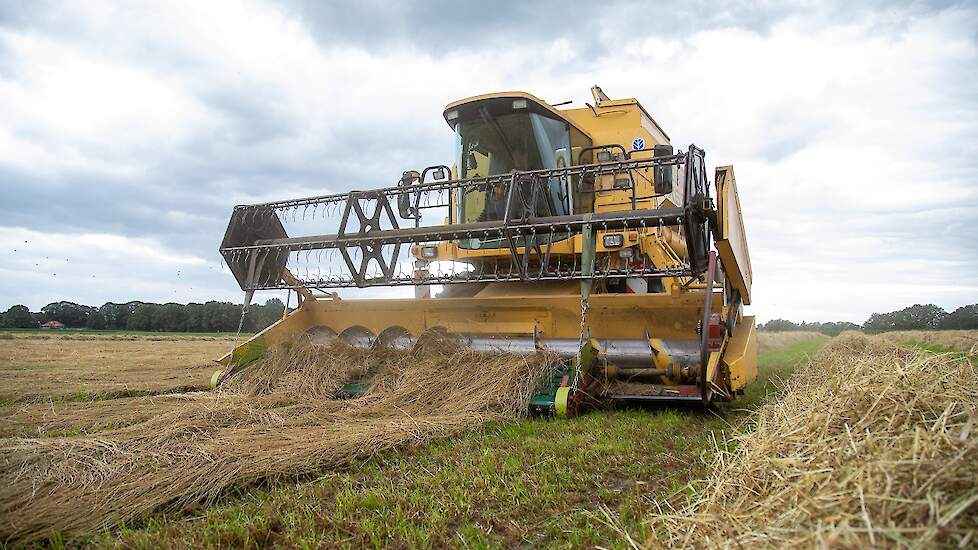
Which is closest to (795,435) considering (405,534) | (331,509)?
(405,534)

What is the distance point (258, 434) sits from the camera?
4039 mm

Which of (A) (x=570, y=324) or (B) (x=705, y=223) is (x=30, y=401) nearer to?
(A) (x=570, y=324)

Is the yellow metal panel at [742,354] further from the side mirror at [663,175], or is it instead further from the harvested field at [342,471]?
the side mirror at [663,175]

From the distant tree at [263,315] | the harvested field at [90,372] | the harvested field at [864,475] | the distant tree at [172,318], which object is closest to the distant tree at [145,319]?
the distant tree at [172,318]

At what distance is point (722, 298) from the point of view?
5.81m

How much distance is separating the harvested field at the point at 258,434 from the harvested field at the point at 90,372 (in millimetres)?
1796

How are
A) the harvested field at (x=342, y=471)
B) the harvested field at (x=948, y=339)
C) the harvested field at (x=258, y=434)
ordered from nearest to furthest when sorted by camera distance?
the harvested field at (x=342, y=471) → the harvested field at (x=258, y=434) → the harvested field at (x=948, y=339)

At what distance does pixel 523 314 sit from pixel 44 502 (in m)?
4.36

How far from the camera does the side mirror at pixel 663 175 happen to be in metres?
5.70

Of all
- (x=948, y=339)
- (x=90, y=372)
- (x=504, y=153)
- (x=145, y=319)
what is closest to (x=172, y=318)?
(x=145, y=319)

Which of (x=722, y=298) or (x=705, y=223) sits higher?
(x=705, y=223)

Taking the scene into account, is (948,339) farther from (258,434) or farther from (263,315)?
(258,434)

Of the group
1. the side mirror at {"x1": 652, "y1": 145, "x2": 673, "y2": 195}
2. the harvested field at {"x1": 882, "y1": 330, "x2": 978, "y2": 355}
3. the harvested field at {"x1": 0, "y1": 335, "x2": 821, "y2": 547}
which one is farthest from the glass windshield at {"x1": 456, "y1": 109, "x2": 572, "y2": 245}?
the harvested field at {"x1": 882, "y1": 330, "x2": 978, "y2": 355}

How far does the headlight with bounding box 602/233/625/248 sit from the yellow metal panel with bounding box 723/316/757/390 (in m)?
1.38
